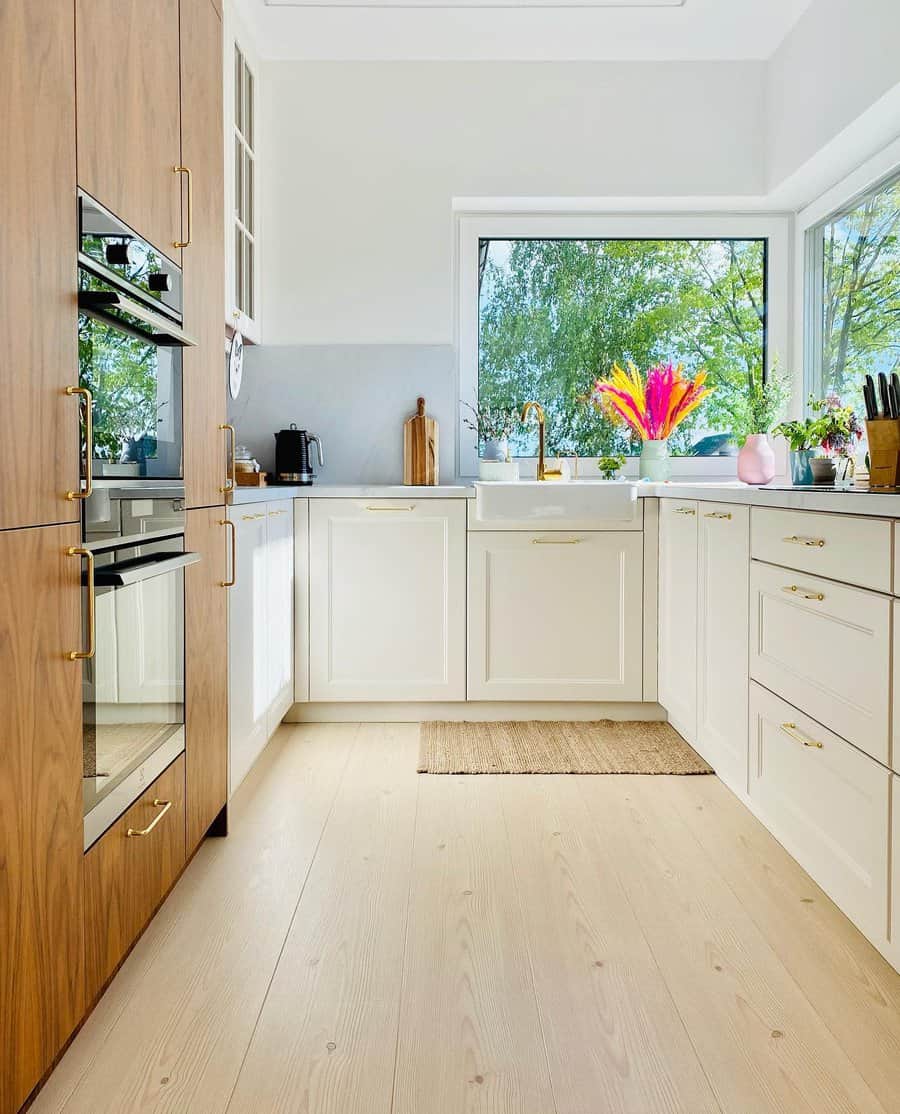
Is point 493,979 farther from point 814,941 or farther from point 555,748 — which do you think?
point 555,748

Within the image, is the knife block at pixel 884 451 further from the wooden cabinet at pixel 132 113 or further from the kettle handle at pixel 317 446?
the kettle handle at pixel 317 446

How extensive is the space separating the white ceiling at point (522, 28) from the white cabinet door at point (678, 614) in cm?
179

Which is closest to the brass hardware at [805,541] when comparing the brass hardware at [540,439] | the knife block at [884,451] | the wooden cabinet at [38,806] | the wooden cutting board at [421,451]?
the knife block at [884,451]

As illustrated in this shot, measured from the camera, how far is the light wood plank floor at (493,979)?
1316 mm

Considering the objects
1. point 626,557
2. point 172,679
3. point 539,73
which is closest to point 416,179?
point 539,73

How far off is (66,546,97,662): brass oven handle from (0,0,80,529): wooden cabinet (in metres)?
0.05

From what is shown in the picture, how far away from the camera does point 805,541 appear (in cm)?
192

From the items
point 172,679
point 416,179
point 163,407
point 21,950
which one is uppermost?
point 416,179

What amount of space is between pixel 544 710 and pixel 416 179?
218 centimetres

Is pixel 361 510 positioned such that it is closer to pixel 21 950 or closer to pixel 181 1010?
pixel 181 1010

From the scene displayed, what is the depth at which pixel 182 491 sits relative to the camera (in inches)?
75.3

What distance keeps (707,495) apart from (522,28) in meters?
2.03

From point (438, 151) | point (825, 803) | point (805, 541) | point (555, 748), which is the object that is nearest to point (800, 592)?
point (805, 541)

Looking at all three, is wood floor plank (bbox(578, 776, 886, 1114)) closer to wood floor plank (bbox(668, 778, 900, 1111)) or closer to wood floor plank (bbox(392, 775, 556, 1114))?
wood floor plank (bbox(668, 778, 900, 1111))
